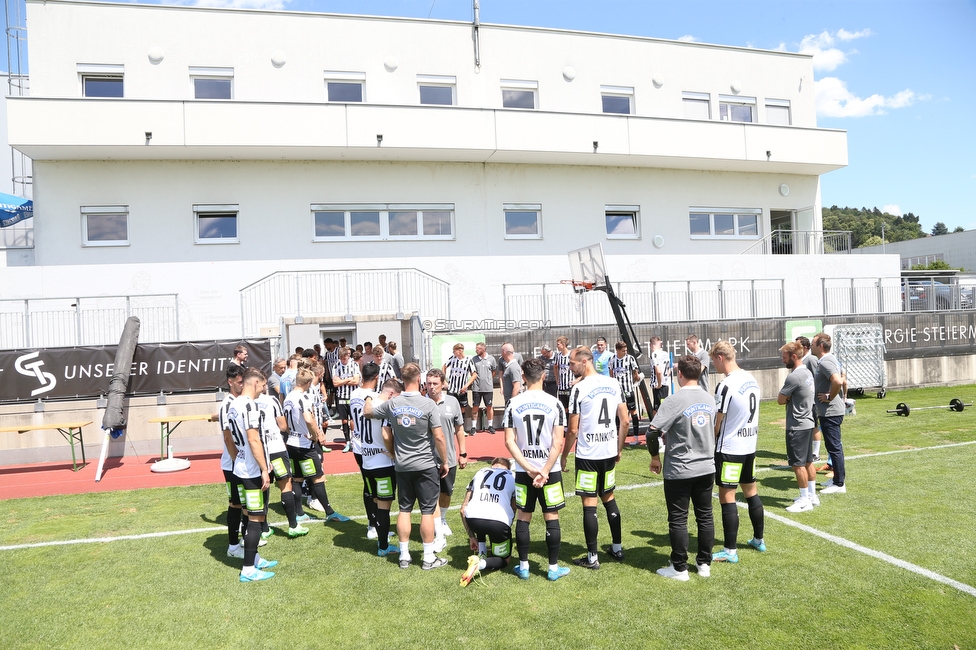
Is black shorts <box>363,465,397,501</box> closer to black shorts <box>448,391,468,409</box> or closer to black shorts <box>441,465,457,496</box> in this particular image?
black shorts <box>441,465,457,496</box>

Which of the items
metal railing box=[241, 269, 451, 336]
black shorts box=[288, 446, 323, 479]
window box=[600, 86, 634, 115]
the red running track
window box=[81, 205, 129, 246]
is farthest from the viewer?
window box=[600, 86, 634, 115]

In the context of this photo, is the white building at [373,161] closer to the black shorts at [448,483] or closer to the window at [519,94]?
the window at [519,94]

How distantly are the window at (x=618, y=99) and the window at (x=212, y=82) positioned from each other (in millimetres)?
11656

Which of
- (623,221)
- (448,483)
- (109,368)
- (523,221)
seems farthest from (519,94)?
(448,483)

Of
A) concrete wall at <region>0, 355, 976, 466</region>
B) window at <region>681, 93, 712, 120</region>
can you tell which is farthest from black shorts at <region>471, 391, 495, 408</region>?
window at <region>681, 93, 712, 120</region>

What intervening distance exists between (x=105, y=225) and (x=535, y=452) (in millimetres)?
16851

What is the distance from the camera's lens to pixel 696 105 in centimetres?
2220

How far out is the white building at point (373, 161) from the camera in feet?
55.8

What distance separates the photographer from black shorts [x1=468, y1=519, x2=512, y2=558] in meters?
5.73

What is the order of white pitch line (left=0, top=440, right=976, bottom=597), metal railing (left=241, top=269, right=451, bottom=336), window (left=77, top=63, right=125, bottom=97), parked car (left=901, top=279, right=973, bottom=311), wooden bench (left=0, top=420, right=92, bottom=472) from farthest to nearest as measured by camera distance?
parked car (left=901, top=279, right=973, bottom=311)
window (left=77, top=63, right=125, bottom=97)
metal railing (left=241, top=269, right=451, bottom=336)
wooden bench (left=0, top=420, right=92, bottom=472)
white pitch line (left=0, top=440, right=976, bottom=597)

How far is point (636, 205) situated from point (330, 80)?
10373 millimetres

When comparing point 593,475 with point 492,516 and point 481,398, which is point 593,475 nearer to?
point 492,516

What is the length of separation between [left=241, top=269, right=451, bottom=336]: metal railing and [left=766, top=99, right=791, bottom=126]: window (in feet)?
47.0

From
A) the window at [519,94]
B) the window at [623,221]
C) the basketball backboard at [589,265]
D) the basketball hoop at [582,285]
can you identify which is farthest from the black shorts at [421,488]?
the window at [519,94]
